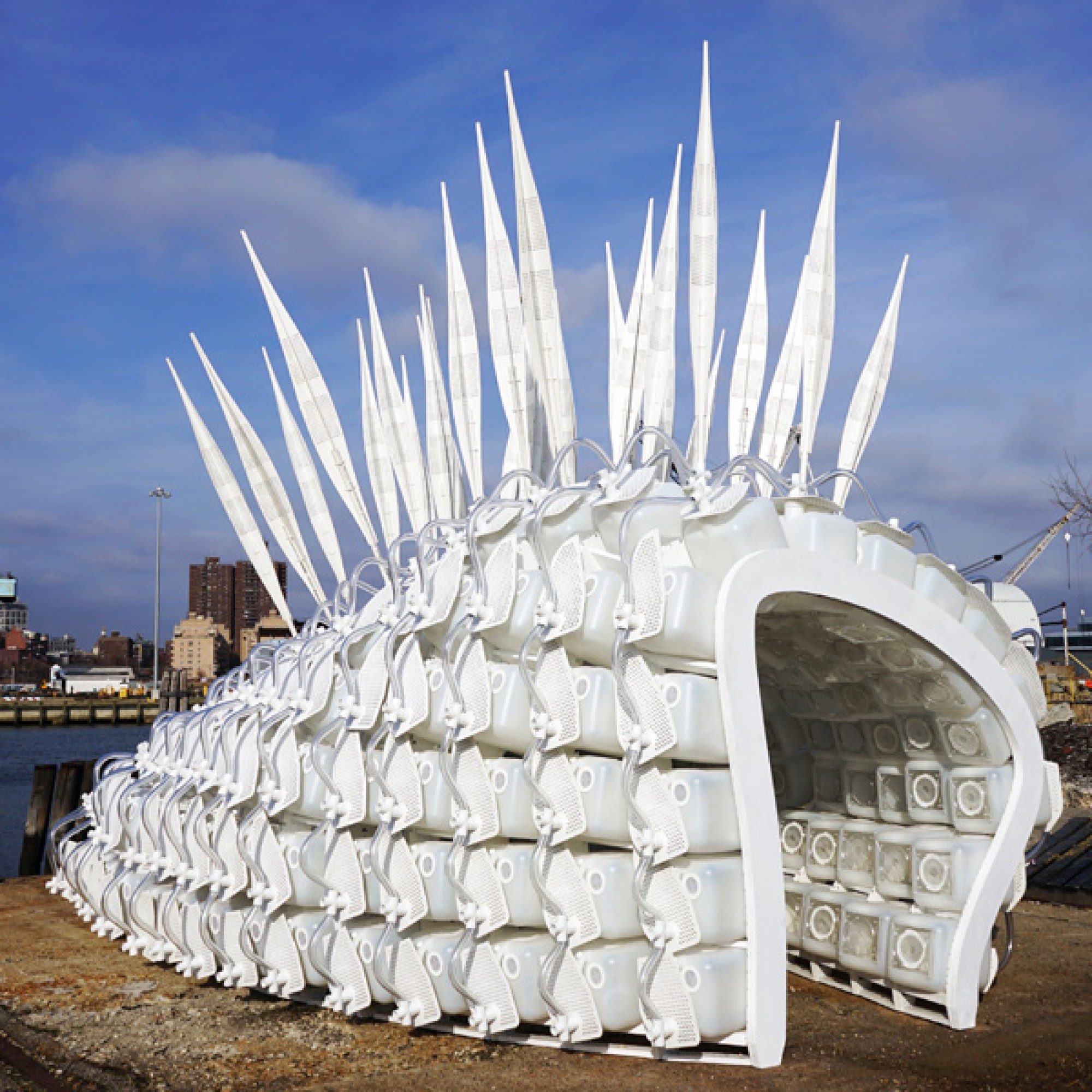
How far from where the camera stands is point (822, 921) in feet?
40.0

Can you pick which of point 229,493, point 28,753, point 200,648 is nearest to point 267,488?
point 229,493

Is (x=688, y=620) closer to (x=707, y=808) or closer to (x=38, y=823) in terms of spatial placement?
(x=707, y=808)

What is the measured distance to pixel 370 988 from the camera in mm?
10812

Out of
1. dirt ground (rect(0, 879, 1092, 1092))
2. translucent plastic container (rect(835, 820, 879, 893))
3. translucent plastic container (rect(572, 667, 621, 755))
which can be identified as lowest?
dirt ground (rect(0, 879, 1092, 1092))

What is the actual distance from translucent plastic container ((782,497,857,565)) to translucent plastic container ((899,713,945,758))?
6.82 feet

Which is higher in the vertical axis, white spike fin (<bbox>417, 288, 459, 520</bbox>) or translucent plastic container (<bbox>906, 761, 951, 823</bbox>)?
white spike fin (<bbox>417, 288, 459, 520</bbox>)

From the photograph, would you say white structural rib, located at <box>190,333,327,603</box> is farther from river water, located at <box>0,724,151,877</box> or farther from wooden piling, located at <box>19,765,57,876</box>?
river water, located at <box>0,724,151,877</box>

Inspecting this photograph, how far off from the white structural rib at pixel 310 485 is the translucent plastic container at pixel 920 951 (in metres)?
11.7

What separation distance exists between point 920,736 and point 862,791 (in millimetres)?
1235

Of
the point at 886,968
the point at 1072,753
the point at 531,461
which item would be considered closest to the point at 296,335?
the point at 531,461

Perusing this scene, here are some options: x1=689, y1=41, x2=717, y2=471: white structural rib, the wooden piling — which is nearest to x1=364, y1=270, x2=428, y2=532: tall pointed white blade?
x1=689, y1=41, x2=717, y2=471: white structural rib

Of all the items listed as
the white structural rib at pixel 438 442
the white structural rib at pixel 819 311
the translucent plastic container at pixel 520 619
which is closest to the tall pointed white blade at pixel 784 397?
the white structural rib at pixel 819 311

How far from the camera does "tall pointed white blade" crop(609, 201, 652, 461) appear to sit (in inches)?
Answer: 846

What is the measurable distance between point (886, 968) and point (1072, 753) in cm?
2070
